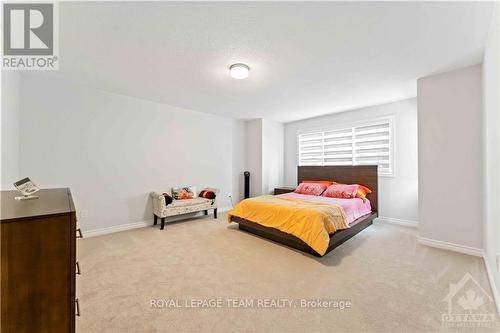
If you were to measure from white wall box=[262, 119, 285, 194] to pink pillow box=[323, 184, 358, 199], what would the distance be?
1740 millimetres

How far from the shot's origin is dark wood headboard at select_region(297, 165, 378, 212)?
13.9ft

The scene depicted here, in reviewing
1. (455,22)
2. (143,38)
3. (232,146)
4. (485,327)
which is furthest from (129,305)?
(232,146)

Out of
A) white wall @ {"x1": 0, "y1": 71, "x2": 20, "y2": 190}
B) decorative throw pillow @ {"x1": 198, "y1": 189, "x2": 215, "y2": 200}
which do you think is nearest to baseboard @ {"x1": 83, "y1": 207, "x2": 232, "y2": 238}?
decorative throw pillow @ {"x1": 198, "y1": 189, "x2": 215, "y2": 200}

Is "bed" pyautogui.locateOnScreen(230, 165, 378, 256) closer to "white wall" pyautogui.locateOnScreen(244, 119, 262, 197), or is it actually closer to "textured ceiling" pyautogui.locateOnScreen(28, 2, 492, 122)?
"white wall" pyautogui.locateOnScreen(244, 119, 262, 197)

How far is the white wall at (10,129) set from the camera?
229 centimetres

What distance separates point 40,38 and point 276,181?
5.14m

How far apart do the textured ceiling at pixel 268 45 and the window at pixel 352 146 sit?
98cm

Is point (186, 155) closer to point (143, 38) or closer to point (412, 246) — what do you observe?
point (143, 38)

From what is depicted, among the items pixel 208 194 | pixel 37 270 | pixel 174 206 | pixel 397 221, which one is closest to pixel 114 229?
pixel 174 206

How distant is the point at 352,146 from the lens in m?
4.74

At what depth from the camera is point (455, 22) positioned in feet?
6.31

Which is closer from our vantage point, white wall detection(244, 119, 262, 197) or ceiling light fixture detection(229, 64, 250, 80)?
ceiling light fixture detection(229, 64, 250, 80)

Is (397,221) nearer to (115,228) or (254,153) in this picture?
(254,153)

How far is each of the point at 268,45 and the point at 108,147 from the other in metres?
3.25
